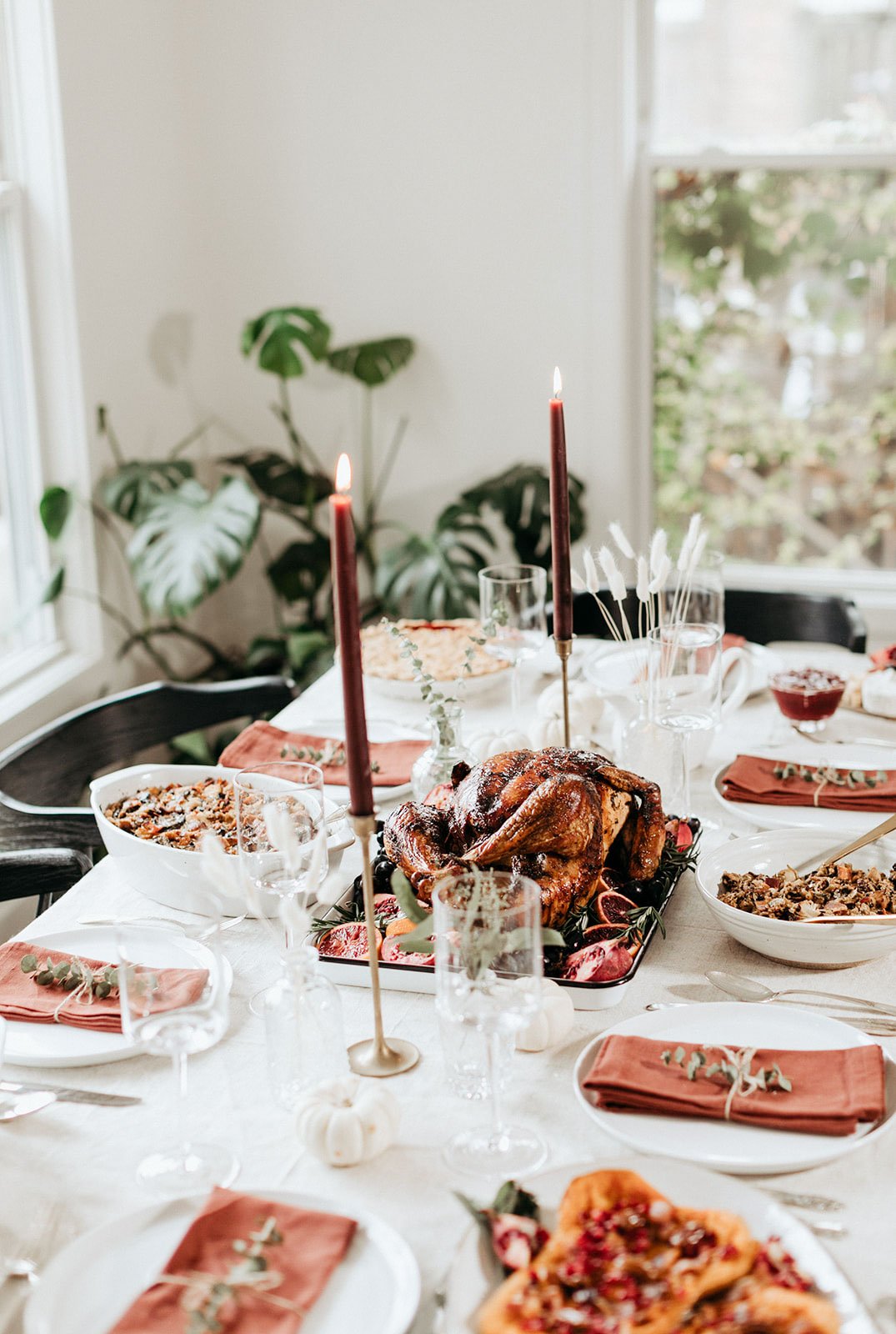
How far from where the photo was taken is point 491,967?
39.4 inches

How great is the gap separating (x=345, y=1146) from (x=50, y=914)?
58 cm

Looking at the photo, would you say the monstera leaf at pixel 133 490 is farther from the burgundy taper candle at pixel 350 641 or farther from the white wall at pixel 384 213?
the burgundy taper candle at pixel 350 641

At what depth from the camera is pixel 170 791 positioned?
1.63 m

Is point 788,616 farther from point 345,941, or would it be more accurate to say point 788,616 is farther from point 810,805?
point 345,941

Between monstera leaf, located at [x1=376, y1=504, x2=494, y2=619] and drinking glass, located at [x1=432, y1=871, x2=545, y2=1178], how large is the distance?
2008 millimetres

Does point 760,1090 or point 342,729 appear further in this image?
point 342,729

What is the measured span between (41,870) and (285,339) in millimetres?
1817

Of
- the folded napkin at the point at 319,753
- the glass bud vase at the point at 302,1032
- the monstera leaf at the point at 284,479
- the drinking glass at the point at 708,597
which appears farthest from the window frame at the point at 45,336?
the glass bud vase at the point at 302,1032

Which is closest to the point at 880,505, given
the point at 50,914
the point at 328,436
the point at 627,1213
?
the point at 328,436

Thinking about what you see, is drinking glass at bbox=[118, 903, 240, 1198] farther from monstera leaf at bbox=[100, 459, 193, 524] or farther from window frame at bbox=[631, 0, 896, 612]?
window frame at bbox=[631, 0, 896, 612]

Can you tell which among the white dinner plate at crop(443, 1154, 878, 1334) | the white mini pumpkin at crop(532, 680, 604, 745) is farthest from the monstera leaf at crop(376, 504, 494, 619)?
the white dinner plate at crop(443, 1154, 878, 1334)

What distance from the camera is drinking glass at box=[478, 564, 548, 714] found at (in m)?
1.87

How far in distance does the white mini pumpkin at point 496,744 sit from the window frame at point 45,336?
4.72ft

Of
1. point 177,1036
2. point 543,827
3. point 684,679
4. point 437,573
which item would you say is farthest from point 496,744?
point 437,573
